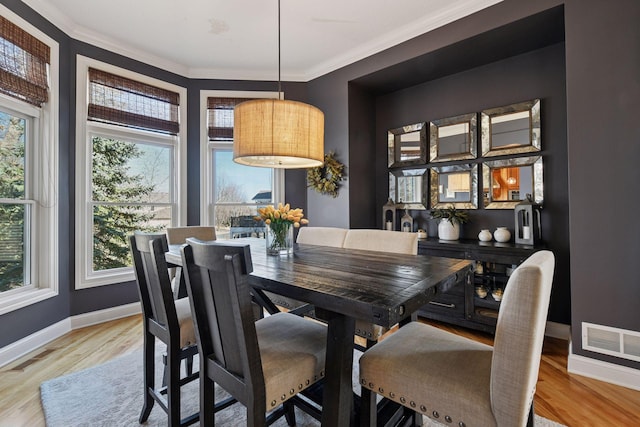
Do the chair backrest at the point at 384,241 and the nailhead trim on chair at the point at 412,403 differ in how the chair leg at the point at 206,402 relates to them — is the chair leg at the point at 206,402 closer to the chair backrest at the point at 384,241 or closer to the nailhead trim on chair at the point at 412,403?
the nailhead trim on chair at the point at 412,403

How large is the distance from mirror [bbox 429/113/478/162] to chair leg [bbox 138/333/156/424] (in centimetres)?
305

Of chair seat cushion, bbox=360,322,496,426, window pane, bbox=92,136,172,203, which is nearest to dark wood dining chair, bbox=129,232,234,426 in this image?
chair seat cushion, bbox=360,322,496,426

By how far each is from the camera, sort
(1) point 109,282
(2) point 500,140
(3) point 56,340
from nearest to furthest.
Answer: (3) point 56,340 < (2) point 500,140 < (1) point 109,282

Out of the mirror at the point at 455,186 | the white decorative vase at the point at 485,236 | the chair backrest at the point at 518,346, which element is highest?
the mirror at the point at 455,186

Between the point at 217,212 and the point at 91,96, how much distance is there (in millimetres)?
1707

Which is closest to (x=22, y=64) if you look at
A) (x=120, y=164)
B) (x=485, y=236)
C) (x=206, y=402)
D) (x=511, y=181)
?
(x=120, y=164)

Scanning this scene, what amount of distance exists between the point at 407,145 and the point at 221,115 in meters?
2.30

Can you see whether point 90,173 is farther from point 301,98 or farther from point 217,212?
point 301,98

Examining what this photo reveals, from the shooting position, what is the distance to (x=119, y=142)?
3316mm

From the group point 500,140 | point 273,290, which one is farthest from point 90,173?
point 500,140

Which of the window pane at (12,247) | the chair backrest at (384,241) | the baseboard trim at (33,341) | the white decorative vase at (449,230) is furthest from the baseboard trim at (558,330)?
the window pane at (12,247)

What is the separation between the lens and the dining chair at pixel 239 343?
1.03 metres

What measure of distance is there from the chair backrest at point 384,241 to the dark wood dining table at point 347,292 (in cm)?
41

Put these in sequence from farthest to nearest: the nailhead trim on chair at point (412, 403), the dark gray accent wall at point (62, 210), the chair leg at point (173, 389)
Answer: the dark gray accent wall at point (62, 210) < the chair leg at point (173, 389) < the nailhead trim on chair at point (412, 403)
